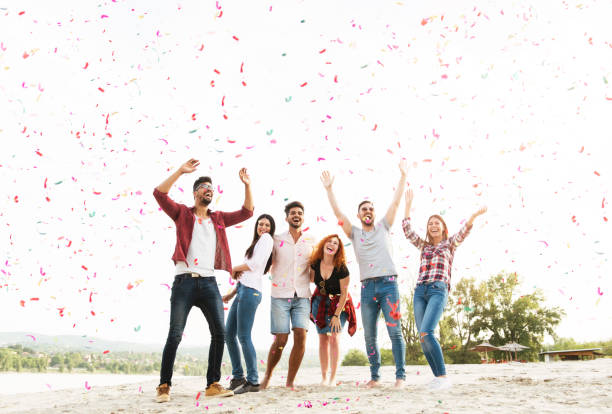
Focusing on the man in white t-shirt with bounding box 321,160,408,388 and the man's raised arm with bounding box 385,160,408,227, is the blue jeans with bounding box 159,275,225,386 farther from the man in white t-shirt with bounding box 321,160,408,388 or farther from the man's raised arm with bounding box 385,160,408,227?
the man's raised arm with bounding box 385,160,408,227

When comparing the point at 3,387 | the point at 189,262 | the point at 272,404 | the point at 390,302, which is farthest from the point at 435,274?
the point at 3,387

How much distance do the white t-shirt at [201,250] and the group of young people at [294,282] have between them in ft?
0.04

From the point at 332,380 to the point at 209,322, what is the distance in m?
2.00

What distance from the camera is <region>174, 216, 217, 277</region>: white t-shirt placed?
5.21 metres

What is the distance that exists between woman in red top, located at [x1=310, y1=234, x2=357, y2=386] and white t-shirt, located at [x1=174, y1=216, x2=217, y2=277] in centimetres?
130

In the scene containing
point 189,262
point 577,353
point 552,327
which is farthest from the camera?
point 552,327

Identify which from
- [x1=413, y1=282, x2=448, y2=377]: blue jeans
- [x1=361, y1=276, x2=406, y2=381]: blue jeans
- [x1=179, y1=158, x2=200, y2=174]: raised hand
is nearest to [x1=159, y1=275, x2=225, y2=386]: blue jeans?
[x1=179, y1=158, x2=200, y2=174]: raised hand

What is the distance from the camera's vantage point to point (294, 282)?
578cm

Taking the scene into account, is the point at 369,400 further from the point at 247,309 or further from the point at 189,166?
the point at 189,166

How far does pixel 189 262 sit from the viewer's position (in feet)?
17.2

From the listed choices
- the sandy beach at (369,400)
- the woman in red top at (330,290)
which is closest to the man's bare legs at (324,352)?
the woman in red top at (330,290)

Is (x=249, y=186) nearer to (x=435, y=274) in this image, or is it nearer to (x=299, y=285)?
(x=299, y=285)

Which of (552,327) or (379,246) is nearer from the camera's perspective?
(379,246)

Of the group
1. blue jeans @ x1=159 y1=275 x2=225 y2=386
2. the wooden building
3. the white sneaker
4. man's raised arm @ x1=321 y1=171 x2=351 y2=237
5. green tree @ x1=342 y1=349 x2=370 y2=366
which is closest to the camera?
blue jeans @ x1=159 y1=275 x2=225 y2=386
